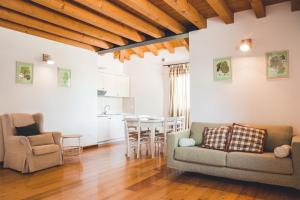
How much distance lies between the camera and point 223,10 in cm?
337

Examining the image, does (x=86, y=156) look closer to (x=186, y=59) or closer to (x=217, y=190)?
(x=217, y=190)

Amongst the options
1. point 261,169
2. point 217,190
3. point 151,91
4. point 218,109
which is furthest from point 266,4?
point 151,91

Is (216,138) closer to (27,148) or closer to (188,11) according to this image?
(188,11)

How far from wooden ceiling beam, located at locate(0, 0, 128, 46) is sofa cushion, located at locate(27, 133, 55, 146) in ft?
6.34

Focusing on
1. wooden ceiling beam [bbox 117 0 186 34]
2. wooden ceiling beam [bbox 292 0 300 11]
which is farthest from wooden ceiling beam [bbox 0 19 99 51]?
wooden ceiling beam [bbox 292 0 300 11]

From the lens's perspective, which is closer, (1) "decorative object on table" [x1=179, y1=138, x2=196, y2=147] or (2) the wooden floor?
(2) the wooden floor

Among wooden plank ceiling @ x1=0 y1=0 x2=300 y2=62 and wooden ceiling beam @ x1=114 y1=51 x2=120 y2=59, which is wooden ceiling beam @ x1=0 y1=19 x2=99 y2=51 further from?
wooden ceiling beam @ x1=114 y1=51 x2=120 y2=59

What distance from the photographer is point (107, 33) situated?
4.61 metres

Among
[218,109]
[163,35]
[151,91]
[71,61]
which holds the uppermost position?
[163,35]

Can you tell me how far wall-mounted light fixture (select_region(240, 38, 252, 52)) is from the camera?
3486 millimetres

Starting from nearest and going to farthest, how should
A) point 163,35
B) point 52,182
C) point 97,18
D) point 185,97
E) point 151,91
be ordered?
point 52,182, point 97,18, point 163,35, point 185,97, point 151,91

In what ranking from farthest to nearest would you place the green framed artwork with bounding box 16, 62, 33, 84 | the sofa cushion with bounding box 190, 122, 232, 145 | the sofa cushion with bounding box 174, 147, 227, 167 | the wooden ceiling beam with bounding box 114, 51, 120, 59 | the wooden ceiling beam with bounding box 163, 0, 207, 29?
the wooden ceiling beam with bounding box 114, 51, 120, 59 < the green framed artwork with bounding box 16, 62, 33, 84 < the sofa cushion with bounding box 190, 122, 232, 145 < the wooden ceiling beam with bounding box 163, 0, 207, 29 < the sofa cushion with bounding box 174, 147, 227, 167

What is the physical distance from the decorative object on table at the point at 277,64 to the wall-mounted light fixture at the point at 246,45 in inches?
12.4

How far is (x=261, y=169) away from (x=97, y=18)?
3.34 meters
